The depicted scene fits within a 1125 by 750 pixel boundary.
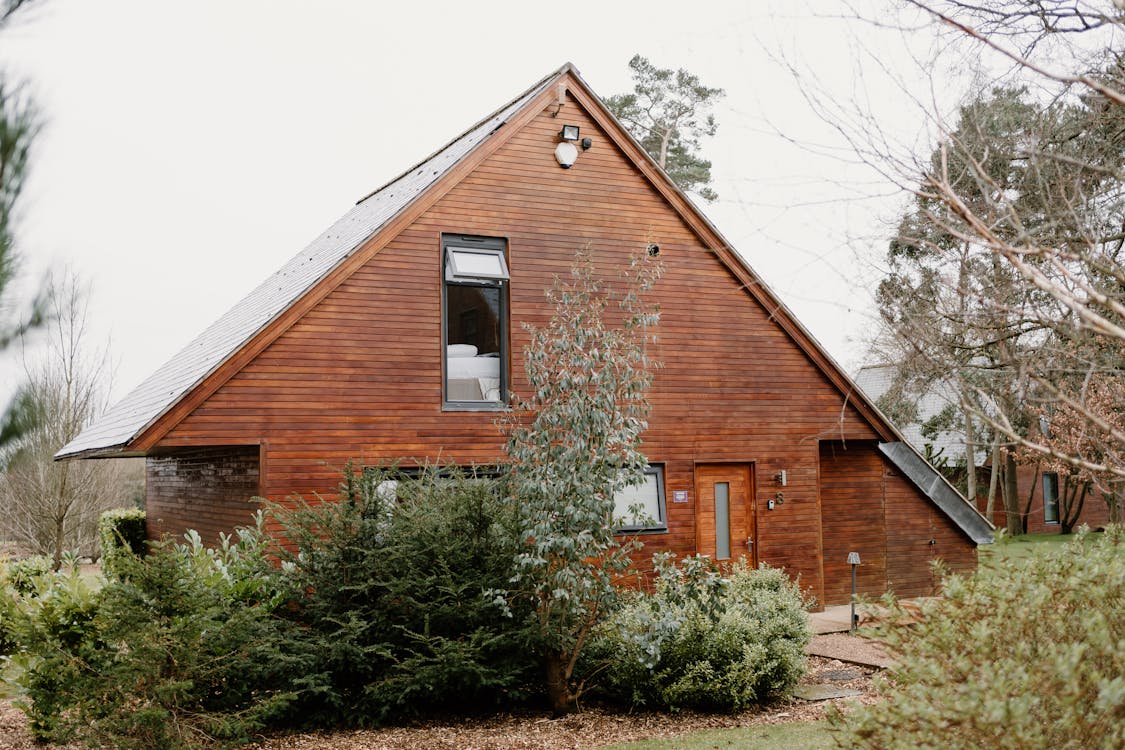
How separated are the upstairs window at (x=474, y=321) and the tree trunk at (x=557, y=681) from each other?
4.12 meters

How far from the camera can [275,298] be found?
13.2 metres

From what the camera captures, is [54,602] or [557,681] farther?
[557,681]

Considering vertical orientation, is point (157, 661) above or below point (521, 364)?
below

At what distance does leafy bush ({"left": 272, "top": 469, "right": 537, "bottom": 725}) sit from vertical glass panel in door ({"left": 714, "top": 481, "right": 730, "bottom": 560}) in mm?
5129

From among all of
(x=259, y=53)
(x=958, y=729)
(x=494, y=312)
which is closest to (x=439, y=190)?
(x=494, y=312)

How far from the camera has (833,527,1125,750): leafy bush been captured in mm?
3387

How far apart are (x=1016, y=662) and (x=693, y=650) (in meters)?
5.21

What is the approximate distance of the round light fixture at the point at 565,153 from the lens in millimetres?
12766

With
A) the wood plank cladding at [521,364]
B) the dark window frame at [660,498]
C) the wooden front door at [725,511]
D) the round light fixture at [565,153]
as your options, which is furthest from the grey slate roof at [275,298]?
the wooden front door at [725,511]

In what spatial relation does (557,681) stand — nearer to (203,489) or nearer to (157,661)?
(157,661)

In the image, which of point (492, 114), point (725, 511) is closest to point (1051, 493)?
point (725, 511)

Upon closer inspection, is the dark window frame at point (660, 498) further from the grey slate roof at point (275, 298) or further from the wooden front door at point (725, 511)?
the grey slate roof at point (275, 298)

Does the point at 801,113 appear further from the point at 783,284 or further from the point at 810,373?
the point at 810,373

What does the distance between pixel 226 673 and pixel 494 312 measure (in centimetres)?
586
